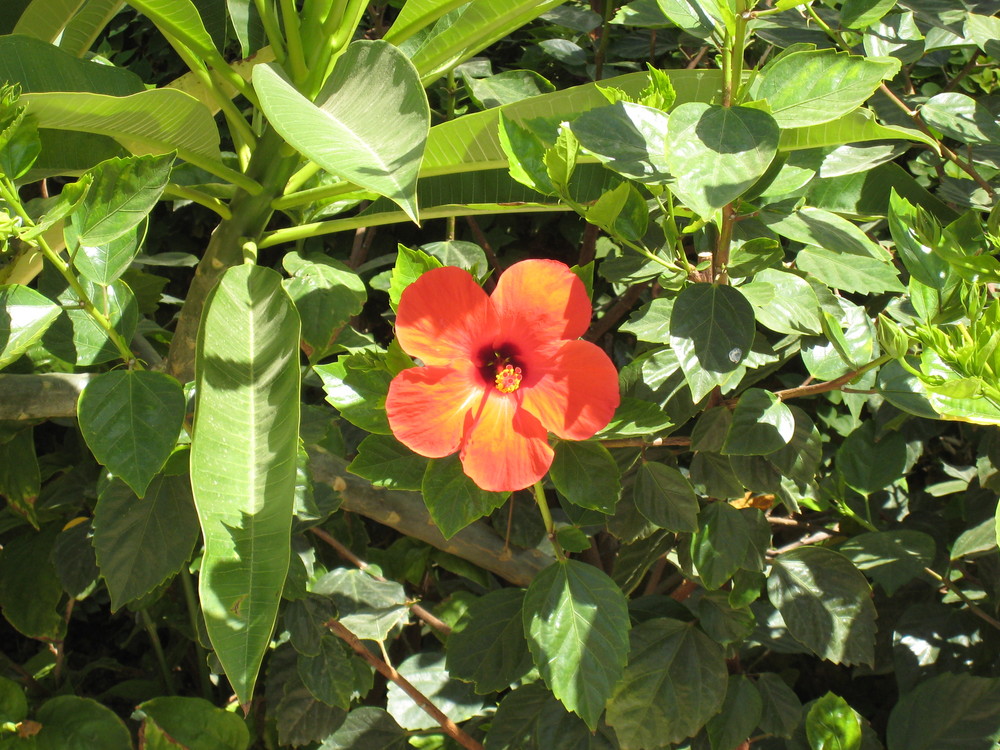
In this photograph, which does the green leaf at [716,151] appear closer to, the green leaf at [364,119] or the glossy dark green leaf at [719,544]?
the green leaf at [364,119]

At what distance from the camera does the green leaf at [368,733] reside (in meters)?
1.12

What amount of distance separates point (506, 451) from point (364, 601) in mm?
512

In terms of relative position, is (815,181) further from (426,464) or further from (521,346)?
(426,464)

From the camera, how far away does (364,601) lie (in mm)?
1103

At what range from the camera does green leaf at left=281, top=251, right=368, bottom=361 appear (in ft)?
2.87

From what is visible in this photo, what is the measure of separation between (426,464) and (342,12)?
1.53 ft

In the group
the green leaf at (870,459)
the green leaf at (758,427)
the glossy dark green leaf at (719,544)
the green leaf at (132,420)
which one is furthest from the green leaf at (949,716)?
the green leaf at (132,420)

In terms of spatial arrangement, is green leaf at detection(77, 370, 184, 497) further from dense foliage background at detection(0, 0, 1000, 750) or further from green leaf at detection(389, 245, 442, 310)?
green leaf at detection(389, 245, 442, 310)

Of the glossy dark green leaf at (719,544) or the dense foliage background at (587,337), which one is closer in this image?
the dense foliage background at (587,337)

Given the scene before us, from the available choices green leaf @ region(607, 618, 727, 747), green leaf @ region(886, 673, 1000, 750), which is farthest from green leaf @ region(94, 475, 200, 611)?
green leaf @ region(886, 673, 1000, 750)

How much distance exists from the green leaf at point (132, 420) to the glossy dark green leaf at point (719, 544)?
55cm

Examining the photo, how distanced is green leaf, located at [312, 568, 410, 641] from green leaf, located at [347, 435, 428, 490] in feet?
1.13

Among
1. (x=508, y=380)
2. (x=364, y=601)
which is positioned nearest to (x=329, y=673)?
(x=364, y=601)

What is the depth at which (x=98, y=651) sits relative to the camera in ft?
5.82
